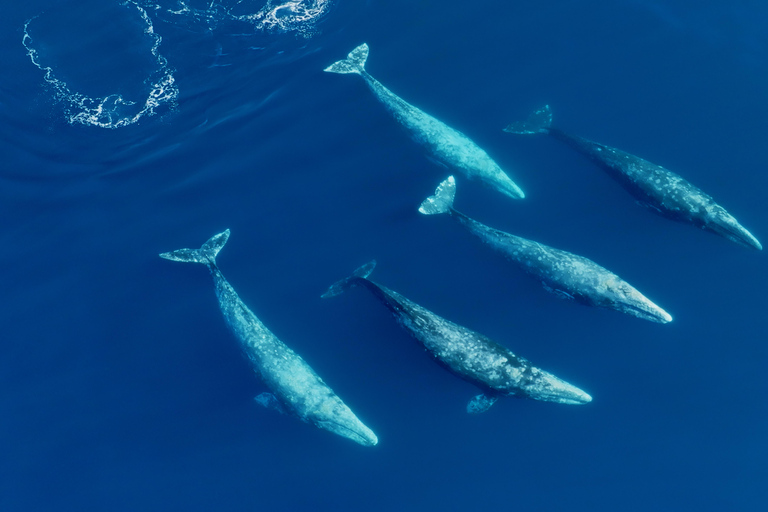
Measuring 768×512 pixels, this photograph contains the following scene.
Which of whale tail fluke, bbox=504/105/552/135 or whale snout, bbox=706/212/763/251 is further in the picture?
whale tail fluke, bbox=504/105/552/135

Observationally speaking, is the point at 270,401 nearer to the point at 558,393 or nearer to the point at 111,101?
the point at 558,393

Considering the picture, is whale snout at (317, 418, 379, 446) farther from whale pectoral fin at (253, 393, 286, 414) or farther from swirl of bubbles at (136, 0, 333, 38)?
swirl of bubbles at (136, 0, 333, 38)

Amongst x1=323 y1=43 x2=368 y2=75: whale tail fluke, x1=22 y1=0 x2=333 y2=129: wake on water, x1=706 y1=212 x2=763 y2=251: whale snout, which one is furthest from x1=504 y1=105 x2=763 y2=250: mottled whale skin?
x1=22 y1=0 x2=333 y2=129: wake on water

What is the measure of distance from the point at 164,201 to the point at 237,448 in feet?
29.9

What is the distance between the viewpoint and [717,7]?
22719mm

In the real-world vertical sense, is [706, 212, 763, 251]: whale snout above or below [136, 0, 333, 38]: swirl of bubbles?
below

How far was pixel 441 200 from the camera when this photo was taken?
19516 mm

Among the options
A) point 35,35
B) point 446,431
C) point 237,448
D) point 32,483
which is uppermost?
point 35,35

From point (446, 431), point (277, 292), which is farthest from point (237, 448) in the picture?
point (446, 431)

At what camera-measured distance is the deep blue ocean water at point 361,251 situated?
18.0 metres

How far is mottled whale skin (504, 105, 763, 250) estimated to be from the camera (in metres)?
18.3

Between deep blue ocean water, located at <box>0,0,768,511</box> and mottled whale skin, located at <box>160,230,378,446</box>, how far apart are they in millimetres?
963

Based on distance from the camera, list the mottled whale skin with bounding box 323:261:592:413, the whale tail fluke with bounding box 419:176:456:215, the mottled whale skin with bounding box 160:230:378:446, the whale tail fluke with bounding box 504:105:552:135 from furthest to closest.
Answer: the whale tail fluke with bounding box 504:105:552:135 → the whale tail fluke with bounding box 419:176:456:215 → the mottled whale skin with bounding box 160:230:378:446 → the mottled whale skin with bounding box 323:261:592:413

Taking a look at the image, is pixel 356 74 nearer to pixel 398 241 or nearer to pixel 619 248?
pixel 398 241
